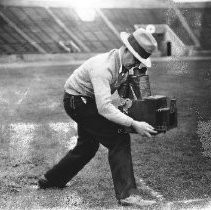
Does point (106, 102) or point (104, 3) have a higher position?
point (106, 102)

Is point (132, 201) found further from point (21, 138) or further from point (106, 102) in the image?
point (21, 138)

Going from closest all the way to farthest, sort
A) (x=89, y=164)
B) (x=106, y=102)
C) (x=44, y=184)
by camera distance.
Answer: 1. (x=106, y=102)
2. (x=44, y=184)
3. (x=89, y=164)

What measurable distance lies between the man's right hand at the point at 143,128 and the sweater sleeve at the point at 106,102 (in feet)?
0.16

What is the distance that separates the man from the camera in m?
3.84

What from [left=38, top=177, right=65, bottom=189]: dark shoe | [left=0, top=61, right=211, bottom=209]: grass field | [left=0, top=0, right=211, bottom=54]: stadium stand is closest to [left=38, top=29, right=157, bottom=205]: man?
[left=0, top=61, right=211, bottom=209]: grass field

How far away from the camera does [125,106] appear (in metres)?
4.02

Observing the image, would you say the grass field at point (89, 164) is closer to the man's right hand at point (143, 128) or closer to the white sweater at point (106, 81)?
the man's right hand at point (143, 128)

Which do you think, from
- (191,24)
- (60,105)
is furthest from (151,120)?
(191,24)

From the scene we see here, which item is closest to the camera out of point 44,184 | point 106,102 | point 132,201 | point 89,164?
point 106,102

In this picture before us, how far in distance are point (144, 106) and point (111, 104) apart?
0.94 feet

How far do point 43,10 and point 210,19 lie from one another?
9030 millimetres

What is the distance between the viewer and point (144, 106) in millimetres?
3900

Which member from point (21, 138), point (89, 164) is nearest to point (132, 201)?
point (89, 164)

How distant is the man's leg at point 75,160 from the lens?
4.44m
